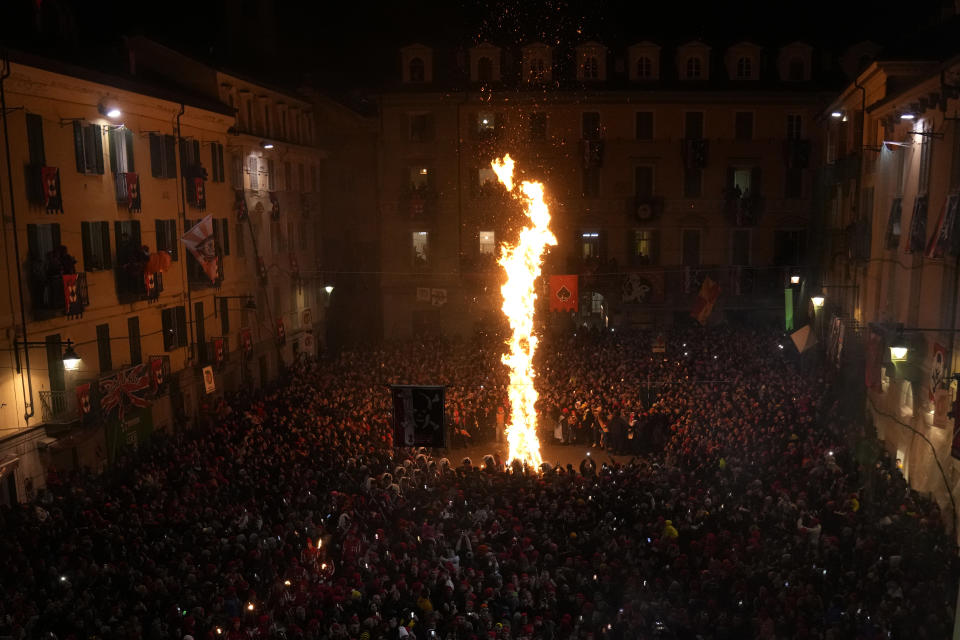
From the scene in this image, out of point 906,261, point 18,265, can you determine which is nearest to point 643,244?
Result: point 906,261

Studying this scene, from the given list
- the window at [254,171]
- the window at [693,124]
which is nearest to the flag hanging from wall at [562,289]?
the window at [693,124]

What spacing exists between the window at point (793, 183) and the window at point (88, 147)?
28.5m

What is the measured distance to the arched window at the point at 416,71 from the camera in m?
39.8

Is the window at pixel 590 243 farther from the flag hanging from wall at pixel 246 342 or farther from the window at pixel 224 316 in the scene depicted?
the window at pixel 224 316

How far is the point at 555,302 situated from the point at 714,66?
1423 centimetres

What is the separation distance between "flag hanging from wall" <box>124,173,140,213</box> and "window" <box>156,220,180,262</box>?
1.69 m

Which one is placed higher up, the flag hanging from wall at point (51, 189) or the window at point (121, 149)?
the window at point (121, 149)

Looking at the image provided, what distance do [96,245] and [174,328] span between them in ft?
15.5

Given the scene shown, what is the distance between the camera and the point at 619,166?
40156 millimetres

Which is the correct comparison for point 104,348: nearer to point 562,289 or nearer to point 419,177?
point 562,289

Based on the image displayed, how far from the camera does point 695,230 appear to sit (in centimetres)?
4041

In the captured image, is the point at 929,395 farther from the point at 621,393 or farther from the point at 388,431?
the point at 388,431

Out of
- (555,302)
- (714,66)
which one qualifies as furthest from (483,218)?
(714,66)

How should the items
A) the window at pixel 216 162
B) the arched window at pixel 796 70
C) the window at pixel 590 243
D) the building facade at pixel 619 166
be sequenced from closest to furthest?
the window at pixel 216 162 < the arched window at pixel 796 70 < the building facade at pixel 619 166 < the window at pixel 590 243
